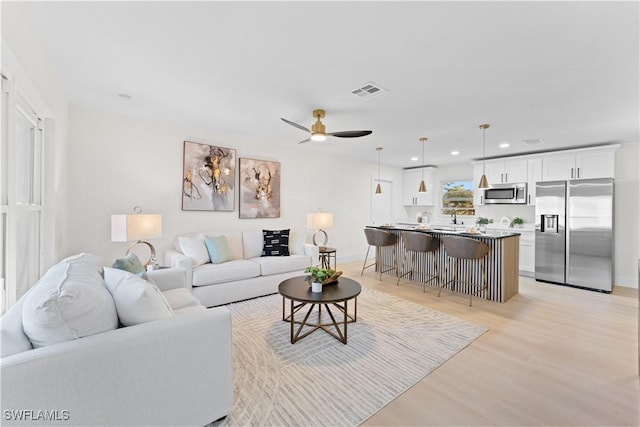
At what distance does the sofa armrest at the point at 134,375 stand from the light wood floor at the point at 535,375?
0.99 metres

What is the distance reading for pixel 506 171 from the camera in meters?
5.75

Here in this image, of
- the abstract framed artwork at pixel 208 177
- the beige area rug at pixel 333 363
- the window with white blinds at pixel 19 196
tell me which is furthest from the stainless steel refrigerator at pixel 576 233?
the window with white blinds at pixel 19 196

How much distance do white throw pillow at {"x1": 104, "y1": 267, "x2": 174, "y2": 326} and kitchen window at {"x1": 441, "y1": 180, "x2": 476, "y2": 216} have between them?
6978 mm

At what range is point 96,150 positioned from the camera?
3.52 m

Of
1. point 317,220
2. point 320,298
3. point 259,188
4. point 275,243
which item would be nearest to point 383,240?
point 317,220

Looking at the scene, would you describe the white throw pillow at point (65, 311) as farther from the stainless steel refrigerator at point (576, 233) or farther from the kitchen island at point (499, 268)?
the stainless steel refrigerator at point (576, 233)

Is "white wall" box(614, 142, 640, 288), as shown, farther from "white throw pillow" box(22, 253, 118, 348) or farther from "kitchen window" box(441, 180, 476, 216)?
→ "white throw pillow" box(22, 253, 118, 348)

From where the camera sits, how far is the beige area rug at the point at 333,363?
5.79 ft

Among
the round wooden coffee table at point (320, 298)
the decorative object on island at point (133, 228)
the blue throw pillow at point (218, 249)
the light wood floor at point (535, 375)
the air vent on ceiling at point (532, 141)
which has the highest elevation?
the air vent on ceiling at point (532, 141)

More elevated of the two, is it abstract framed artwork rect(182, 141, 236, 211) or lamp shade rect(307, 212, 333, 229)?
abstract framed artwork rect(182, 141, 236, 211)

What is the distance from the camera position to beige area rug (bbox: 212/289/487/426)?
1766 millimetres

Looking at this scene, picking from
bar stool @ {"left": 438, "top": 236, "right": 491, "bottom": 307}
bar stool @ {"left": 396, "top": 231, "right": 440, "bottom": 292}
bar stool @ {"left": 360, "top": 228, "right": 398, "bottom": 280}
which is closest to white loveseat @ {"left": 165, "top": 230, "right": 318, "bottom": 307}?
bar stool @ {"left": 360, "top": 228, "right": 398, "bottom": 280}

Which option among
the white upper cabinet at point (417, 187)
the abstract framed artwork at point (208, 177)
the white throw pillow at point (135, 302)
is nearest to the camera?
the white throw pillow at point (135, 302)

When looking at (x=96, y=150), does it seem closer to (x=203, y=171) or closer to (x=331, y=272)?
(x=203, y=171)
